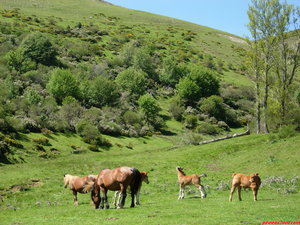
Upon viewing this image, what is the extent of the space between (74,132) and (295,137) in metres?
36.8

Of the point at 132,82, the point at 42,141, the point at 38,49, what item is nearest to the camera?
the point at 42,141

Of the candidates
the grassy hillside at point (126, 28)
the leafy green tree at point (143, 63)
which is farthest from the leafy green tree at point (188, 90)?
the grassy hillside at point (126, 28)

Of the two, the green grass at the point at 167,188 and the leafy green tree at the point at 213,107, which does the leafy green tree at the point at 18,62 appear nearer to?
the green grass at the point at 167,188

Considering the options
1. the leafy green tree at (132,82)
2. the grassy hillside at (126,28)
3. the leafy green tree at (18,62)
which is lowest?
the leafy green tree at (132,82)

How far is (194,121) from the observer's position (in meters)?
84.0

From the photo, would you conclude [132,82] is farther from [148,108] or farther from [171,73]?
[171,73]

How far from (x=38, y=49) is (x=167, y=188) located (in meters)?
80.7

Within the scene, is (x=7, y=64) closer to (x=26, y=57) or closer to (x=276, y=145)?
(x=26, y=57)

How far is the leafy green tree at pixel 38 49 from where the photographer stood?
312ft

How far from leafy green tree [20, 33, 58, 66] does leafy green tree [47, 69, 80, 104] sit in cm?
2029

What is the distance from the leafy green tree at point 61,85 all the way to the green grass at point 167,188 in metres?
24.0

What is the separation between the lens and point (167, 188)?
2739 cm

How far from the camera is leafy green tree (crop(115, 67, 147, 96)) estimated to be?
94875mm

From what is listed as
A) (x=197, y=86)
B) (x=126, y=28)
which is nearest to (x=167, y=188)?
(x=197, y=86)
